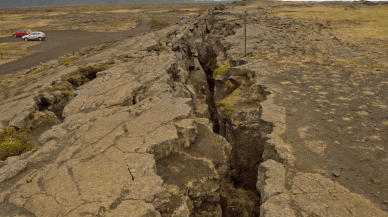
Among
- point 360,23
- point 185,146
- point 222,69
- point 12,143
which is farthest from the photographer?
point 360,23

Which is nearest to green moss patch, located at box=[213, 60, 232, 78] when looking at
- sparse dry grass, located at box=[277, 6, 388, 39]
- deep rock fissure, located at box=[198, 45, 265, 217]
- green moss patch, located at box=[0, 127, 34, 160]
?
deep rock fissure, located at box=[198, 45, 265, 217]

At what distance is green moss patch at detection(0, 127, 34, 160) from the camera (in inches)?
304

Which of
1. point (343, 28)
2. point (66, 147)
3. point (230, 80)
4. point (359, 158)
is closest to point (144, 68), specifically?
point (230, 80)

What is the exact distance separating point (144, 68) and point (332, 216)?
35.2 feet

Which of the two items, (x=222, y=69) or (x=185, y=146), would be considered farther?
(x=222, y=69)

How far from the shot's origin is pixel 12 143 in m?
7.95

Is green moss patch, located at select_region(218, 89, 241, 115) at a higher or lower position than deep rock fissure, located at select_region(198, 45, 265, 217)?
higher

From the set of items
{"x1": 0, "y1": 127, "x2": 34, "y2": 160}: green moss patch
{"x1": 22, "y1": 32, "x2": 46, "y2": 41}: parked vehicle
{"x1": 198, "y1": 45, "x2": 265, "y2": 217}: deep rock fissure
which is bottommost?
{"x1": 198, "y1": 45, "x2": 265, "y2": 217}: deep rock fissure

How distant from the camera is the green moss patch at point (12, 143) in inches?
304

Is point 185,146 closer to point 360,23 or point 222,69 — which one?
point 222,69

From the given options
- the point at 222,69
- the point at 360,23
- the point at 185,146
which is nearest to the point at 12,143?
the point at 185,146

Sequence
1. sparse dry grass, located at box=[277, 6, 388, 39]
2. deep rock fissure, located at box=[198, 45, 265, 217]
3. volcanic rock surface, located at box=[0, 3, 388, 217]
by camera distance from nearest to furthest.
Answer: volcanic rock surface, located at box=[0, 3, 388, 217], deep rock fissure, located at box=[198, 45, 265, 217], sparse dry grass, located at box=[277, 6, 388, 39]

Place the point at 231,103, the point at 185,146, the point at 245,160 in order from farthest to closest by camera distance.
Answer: the point at 231,103, the point at 245,160, the point at 185,146

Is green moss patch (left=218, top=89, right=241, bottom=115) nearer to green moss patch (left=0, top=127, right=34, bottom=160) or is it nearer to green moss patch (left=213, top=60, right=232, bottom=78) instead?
green moss patch (left=213, top=60, right=232, bottom=78)
